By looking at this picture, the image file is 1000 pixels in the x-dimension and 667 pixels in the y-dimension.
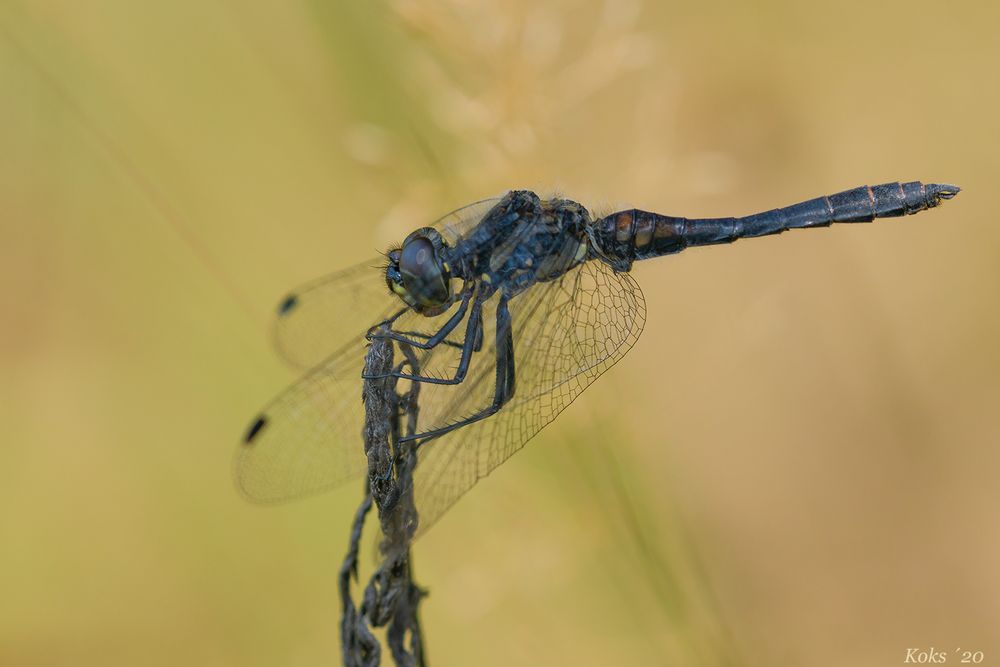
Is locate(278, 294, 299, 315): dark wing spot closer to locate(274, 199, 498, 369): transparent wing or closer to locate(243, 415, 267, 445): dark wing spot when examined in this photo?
locate(274, 199, 498, 369): transparent wing

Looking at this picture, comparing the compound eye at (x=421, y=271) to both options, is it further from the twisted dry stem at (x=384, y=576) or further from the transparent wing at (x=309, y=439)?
the twisted dry stem at (x=384, y=576)

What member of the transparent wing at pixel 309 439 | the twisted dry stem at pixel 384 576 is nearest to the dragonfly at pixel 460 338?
the transparent wing at pixel 309 439

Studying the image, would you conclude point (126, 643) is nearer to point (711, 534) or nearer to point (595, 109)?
point (711, 534)

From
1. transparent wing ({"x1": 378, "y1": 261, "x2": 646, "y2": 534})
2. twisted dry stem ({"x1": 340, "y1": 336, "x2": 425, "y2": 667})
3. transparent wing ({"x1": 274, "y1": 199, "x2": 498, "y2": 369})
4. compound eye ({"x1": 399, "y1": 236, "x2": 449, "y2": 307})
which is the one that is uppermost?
transparent wing ({"x1": 274, "y1": 199, "x2": 498, "y2": 369})

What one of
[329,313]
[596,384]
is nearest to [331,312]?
[329,313]

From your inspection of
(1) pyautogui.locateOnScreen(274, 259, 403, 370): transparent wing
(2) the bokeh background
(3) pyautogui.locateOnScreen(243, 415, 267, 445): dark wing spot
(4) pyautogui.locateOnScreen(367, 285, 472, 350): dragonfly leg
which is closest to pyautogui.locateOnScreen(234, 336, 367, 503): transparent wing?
(3) pyautogui.locateOnScreen(243, 415, 267, 445): dark wing spot

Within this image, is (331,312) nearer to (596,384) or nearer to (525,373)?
(525,373)

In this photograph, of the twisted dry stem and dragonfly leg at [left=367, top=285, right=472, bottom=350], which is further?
dragonfly leg at [left=367, top=285, right=472, bottom=350]
